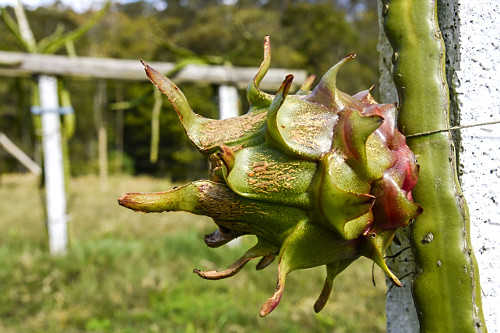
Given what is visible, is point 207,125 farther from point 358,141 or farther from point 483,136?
point 483,136

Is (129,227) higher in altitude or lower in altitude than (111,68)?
lower

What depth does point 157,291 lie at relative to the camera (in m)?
2.43

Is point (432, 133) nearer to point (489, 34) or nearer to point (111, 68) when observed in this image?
point (489, 34)

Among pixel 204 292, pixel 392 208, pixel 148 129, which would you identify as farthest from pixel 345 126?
pixel 148 129

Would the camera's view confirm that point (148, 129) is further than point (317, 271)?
Yes

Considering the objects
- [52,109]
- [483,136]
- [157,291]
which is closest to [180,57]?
[52,109]

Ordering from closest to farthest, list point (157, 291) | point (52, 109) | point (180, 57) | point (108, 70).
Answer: point (157, 291), point (52, 109), point (108, 70), point (180, 57)

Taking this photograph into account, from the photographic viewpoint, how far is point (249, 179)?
0.32 m

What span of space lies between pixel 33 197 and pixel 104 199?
1098 millimetres

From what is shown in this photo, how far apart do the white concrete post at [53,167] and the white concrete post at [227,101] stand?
42.9 inches

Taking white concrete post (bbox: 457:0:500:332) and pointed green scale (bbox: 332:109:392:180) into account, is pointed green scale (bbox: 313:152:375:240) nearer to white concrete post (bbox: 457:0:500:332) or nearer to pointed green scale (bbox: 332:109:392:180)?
pointed green scale (bbox: 332:109:392:180)

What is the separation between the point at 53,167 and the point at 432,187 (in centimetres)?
294

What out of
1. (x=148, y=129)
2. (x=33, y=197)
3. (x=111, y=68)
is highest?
(x=111, y=68)

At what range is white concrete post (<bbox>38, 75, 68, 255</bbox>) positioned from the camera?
115 inches
